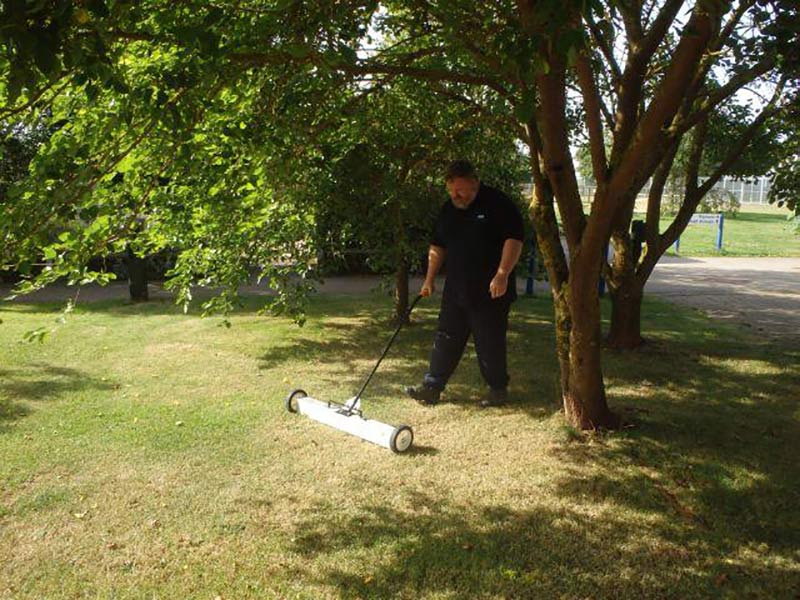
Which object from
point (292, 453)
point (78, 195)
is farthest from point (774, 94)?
point (78, 195)

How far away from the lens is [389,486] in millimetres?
4203

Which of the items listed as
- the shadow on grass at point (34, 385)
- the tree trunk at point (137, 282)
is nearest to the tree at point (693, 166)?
the shadow on grass at point (34, 385)

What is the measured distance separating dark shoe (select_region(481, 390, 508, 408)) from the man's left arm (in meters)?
0.99

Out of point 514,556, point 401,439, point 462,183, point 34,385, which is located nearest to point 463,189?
point 462,183

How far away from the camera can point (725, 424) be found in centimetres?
522

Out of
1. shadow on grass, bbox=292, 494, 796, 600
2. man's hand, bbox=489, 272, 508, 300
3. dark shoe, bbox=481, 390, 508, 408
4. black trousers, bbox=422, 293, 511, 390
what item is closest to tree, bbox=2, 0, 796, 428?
man's hand, bbox=489, 272, 508, 300

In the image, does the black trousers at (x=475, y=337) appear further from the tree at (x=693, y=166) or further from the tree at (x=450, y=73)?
the tree at (x=693, y=166)

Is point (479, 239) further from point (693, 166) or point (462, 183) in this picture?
point (693, 166)

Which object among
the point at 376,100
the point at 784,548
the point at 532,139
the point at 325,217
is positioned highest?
the point at 376,100

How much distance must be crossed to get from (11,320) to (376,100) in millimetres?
6327

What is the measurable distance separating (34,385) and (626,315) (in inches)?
237

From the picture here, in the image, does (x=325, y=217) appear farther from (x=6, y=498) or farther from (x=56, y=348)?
(x=6, y=498)

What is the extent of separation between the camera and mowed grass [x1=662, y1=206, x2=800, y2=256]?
20.8 metres

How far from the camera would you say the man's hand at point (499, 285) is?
4996 millimetres
